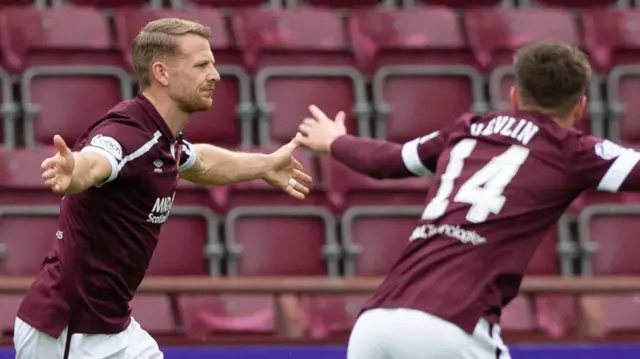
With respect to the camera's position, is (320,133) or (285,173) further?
(285,173)

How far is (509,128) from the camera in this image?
413 centimetres

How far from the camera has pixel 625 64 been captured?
8.20m

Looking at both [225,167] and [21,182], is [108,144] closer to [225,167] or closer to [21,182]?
[225,167]

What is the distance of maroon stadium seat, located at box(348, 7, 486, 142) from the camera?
25.1ft

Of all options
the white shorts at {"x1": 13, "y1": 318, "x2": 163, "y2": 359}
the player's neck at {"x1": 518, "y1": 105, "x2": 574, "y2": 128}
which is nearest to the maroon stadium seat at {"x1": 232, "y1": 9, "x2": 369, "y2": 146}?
the white shorts at {"x1": 13, "y1": 318, "x2": 163, "y2": 359}

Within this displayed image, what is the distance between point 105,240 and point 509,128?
1268 millimetres

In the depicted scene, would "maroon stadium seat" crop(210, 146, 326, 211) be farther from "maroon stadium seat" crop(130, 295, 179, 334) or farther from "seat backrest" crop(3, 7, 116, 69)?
"seat backrest" crop(3, 7, 116, 69)

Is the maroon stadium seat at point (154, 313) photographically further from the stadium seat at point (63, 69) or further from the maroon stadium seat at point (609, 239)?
the maroon stadium seat at point (609, 239)

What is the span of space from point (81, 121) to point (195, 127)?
60 cm

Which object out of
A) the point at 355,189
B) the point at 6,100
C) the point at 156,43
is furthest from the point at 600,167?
the point at 6,100

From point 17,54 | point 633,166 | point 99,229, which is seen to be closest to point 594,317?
point 633,166

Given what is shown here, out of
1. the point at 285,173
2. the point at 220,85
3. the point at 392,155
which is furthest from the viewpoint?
the point at 220,85

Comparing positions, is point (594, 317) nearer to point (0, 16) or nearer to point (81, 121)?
point (81, 121)

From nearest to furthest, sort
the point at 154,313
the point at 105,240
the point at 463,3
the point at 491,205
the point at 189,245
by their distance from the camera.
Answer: the point at 491,205, the point at 105,240, the point at 154,313, the point at 189,245, the point at 463,3
